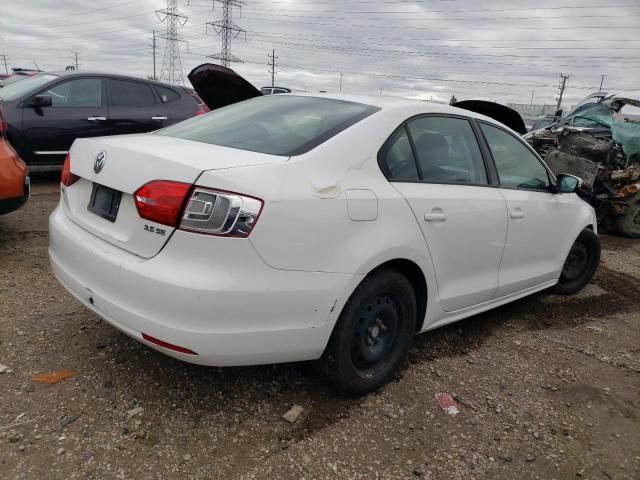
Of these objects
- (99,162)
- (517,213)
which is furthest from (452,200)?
(99,162)

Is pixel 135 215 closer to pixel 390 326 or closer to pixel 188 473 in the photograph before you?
pixel 188 473

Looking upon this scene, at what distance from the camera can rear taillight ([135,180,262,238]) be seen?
2.07 m

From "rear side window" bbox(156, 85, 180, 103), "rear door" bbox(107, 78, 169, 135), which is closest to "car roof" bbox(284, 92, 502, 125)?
"rear door" bbox(107, 78, 169, 135)

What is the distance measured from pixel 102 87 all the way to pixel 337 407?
6.47 metres

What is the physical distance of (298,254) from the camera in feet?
7.28

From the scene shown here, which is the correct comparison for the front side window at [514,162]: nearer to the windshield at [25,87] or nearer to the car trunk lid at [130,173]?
the car trunk lid at [130,173]

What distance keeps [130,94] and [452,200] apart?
6222 millimetres

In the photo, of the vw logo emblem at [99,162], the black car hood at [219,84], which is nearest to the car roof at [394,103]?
the vw logo emblem at [99,162]

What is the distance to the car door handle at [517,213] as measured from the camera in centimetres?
347

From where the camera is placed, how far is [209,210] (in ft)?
6.81

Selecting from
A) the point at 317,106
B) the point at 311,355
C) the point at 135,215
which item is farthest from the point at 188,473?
the point at 317,106

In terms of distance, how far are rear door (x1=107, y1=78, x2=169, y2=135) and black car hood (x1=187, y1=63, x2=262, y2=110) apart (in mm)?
2200

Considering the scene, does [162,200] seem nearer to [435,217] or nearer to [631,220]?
[435,217]

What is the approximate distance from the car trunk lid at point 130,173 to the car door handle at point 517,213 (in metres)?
1.86
